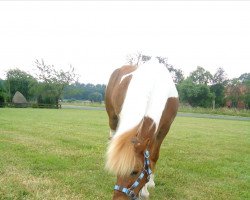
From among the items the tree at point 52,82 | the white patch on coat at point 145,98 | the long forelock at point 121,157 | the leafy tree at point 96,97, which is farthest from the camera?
the leafy tree at point 96,97

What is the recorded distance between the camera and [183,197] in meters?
4.21

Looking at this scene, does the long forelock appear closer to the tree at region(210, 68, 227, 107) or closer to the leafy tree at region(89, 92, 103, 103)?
the tree at region(210, 68, 227, 107)

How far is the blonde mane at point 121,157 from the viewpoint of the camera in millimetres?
2619

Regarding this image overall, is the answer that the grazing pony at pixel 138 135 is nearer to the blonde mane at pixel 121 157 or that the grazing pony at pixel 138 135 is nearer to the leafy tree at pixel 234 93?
the blonde mane at pixel 121 157

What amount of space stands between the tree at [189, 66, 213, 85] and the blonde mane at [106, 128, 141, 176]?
5889cm

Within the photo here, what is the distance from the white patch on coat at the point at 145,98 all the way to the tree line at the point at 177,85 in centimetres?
2615

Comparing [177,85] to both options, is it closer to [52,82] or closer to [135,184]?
[52,82]

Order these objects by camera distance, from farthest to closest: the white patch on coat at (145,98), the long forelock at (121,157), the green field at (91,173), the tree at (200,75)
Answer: the tree at (200,75) < the green field at (91,173) < the white patch on coat at (145,98) < the long forelock at (121,157)

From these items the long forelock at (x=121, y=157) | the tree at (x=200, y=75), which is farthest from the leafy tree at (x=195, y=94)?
the long forelock at (x=121, y=157)

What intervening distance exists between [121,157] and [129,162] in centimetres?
8

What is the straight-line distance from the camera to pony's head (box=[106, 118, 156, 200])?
104 inches

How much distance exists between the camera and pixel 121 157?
8.61 ft

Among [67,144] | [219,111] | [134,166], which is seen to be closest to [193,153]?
[67,144]

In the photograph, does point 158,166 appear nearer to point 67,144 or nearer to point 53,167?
point 53,167
